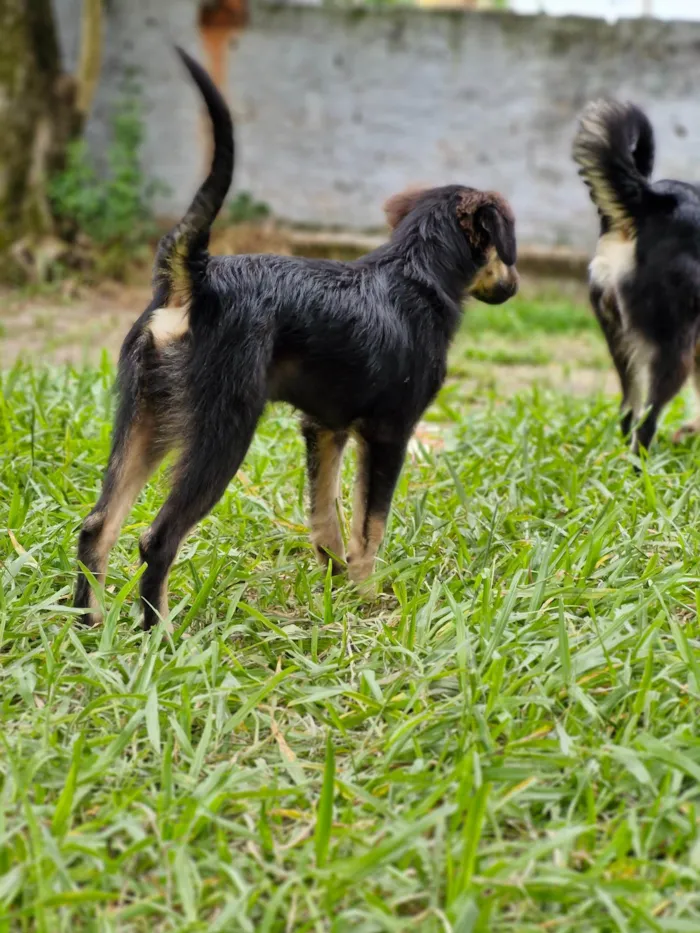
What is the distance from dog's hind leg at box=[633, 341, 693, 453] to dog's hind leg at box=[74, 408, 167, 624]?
236 cm

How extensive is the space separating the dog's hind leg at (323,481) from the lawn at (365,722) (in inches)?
5.7

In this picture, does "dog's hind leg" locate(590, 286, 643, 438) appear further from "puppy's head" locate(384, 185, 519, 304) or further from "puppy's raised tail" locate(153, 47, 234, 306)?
"puppy's raised tail" locate(153, 47, 234, 306)

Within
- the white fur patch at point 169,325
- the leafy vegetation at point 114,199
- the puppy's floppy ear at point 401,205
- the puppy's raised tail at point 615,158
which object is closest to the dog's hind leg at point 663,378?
the puppy's raised tail at point 615,158

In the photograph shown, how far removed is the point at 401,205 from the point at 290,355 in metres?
0.93

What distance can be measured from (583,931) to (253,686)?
1.01 m

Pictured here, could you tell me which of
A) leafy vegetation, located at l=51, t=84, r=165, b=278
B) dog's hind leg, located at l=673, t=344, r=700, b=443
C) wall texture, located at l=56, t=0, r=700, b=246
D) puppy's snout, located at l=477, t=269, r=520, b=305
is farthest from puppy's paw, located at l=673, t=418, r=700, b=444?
leafy vegetation, located at l=51, t=84, r=165, b=278

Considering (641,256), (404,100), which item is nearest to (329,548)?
(641,256)

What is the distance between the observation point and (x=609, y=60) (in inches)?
366

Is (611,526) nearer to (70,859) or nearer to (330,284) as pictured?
(330,284)

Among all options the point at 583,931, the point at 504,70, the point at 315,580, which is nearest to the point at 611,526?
the point at 315,580

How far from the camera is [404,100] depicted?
931cm

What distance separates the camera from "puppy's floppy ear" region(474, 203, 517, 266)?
127 inches

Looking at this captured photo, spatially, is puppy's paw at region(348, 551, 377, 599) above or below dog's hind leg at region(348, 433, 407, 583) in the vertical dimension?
below

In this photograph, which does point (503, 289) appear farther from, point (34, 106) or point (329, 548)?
point (34, 106)
